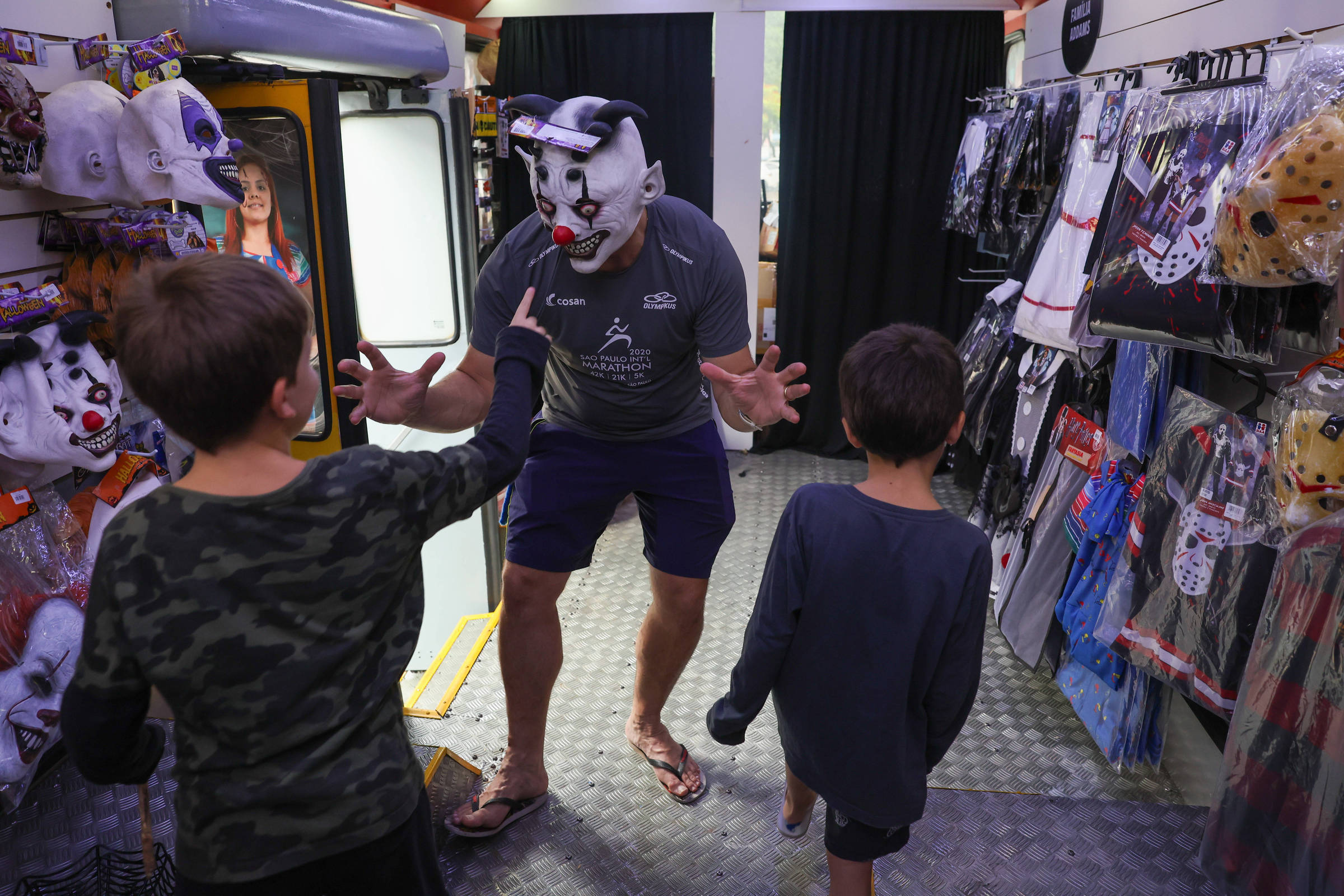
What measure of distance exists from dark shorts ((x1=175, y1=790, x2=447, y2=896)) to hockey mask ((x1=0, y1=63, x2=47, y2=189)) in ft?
3.92

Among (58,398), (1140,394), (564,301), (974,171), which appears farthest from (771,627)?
(974,171)

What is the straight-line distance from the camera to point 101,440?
1566mm

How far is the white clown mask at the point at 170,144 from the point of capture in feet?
5.40

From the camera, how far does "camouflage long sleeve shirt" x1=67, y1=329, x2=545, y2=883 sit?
3.30ft

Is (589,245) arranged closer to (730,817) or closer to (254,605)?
(254,605)

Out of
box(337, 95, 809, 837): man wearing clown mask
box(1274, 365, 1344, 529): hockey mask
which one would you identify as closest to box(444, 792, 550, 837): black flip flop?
box(337, 95, 809, 837): man wearing clown mask

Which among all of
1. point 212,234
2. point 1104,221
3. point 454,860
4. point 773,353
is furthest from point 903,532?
point 212,234

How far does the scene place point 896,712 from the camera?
150 centimetres

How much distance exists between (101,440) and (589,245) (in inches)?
38.8

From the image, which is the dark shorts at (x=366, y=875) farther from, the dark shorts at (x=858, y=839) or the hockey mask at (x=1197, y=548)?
the hockey mask at (x=1197, y=548)

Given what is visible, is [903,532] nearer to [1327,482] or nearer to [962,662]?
[962,662]

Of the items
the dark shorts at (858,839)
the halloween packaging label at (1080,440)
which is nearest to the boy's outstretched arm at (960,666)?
the dark shorts at (858,839)

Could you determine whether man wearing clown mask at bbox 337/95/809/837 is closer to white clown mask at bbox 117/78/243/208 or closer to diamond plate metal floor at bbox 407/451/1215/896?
diamond plate metal floor at bbox 407/451/1215/896

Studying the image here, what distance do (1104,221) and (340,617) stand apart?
2.19 m
